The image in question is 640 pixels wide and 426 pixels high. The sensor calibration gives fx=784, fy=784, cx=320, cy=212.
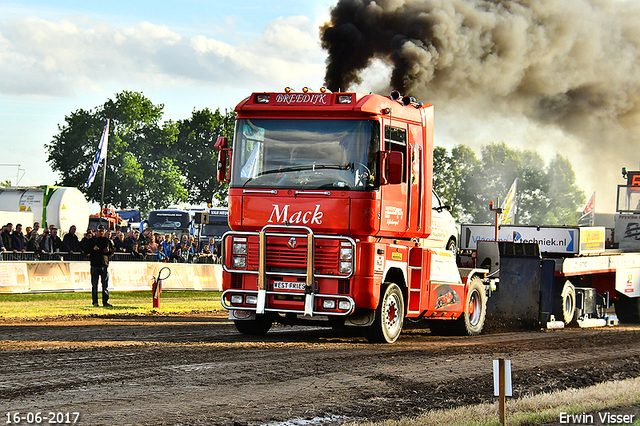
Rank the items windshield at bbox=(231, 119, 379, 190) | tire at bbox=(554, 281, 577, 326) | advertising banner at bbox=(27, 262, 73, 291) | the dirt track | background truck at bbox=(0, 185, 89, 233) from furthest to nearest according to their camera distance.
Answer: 1. background truck at bbox=(0, 185, 89, 233)
2. advertising banner at bbox=(27, 262, 73, 291)
3. tire at bbox=(554, 281, 577, 326)
4. windshield at bbox=(231, 119, 379, 190)
5. the dirt track

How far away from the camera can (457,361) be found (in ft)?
34.9

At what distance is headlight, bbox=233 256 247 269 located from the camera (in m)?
12.1

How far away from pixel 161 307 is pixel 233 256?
8776 millimetres

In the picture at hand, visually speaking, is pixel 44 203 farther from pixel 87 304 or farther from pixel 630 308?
pixel 630 308

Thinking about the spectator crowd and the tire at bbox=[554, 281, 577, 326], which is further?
the spectator crowd

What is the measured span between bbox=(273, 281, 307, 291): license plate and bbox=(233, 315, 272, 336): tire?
1.28m

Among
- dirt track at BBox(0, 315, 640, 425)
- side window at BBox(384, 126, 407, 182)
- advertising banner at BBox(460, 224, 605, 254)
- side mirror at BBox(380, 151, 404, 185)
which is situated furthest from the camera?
advertising banner at BBox(460, 224, 605, 254)

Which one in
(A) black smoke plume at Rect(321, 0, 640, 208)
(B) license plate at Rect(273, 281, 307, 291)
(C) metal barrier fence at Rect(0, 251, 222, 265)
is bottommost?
(B) license plate at Rect(273, 281, 307, 291)

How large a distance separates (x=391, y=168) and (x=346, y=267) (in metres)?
1.59

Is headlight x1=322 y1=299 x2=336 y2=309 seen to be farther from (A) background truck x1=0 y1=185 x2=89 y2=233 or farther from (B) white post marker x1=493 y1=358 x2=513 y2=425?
(A) background truck x1=0 y1=185 x2=89 y2=233

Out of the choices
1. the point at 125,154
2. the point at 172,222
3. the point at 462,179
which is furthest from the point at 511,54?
the point at 125,154

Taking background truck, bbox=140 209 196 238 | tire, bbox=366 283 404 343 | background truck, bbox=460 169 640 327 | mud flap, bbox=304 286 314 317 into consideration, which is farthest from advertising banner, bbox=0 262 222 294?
background truck, bbox=140 209 196 238

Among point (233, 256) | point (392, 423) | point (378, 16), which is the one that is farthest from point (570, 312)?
point (392, 423)

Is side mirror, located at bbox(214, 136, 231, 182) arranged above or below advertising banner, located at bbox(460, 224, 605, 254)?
above
